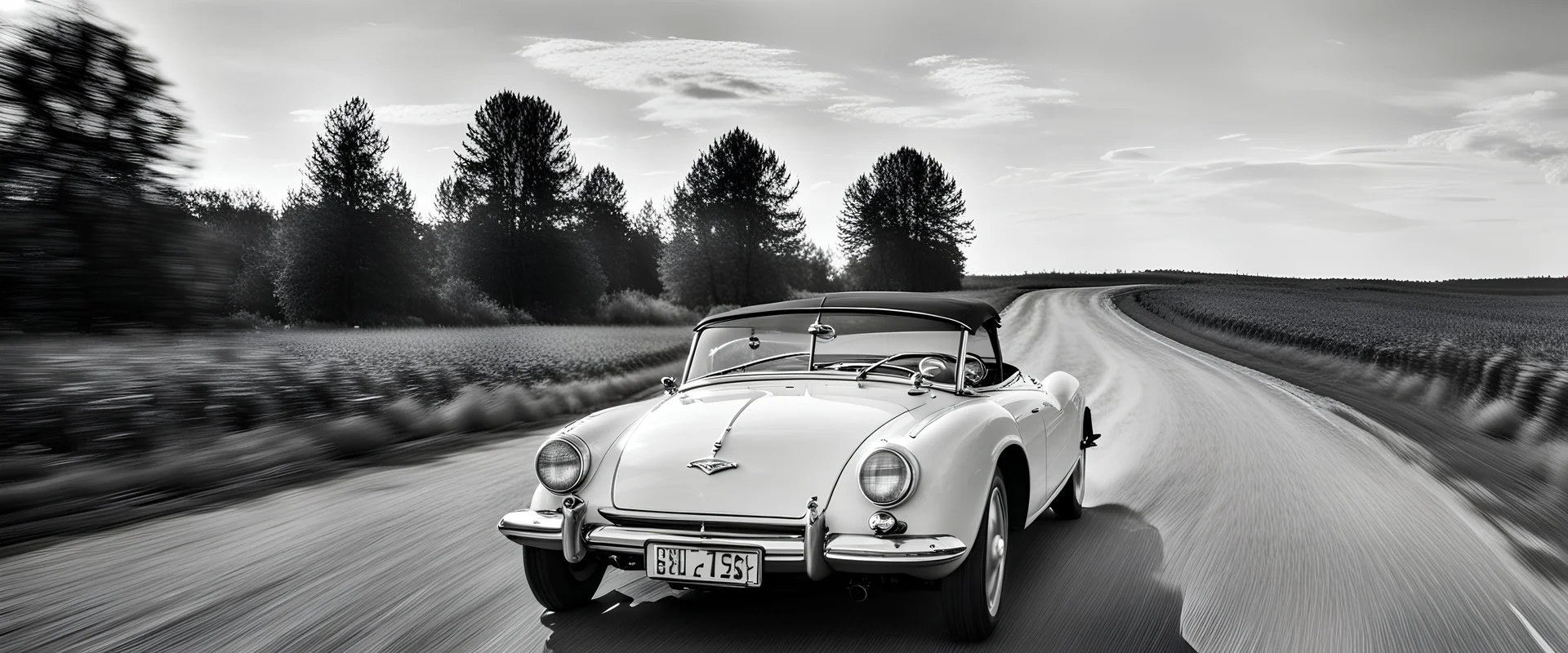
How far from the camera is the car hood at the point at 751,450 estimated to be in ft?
12.2

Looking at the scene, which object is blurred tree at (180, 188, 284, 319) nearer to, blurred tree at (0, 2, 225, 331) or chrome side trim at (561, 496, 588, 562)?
blurred tree at (0, 2, 225, 331)

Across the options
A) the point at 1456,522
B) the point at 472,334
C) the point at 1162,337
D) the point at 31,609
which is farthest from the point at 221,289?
the point at 1162,337

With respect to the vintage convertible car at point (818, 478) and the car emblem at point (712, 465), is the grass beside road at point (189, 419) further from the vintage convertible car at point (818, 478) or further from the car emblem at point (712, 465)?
the car emblem at point (712, 465)

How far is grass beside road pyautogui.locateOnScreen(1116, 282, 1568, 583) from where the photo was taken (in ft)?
23.7

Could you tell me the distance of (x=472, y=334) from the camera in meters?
32.0

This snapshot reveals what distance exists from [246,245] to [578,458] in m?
54.3

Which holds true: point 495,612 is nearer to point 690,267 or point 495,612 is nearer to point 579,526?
point 579,526

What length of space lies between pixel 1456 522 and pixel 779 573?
16.7 feet

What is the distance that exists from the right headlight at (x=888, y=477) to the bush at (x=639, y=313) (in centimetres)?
4447

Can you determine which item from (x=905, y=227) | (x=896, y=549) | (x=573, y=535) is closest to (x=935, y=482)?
(x=896, y=549)

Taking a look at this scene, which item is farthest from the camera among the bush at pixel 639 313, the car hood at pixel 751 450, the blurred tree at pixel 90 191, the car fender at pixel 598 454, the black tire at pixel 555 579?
the bush at pixel 639 313

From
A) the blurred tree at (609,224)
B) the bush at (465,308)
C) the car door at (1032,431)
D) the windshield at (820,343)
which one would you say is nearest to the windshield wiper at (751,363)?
the windshield at (820,343)

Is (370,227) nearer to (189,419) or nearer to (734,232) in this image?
(734,232)

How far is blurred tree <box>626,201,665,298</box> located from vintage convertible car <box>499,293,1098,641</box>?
7551 cm
